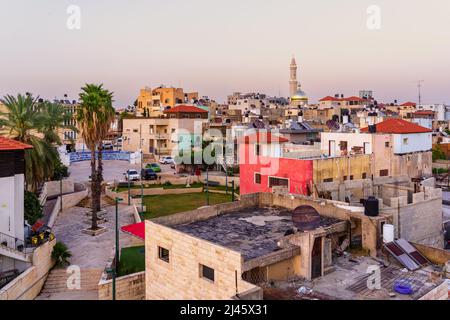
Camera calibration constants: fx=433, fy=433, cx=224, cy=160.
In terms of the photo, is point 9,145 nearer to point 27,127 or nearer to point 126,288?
point 27,127

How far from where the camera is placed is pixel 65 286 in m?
22.1

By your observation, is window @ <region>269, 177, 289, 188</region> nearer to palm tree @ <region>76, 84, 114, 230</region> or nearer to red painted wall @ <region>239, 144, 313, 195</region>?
red painted wall @ <region>239, 144, 313, 195</region>

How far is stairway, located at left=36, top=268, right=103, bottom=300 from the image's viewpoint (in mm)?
21047

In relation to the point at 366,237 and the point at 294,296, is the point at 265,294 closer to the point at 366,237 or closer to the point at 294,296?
the point at 294,296

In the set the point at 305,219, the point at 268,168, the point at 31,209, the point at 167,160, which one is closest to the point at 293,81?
the point at 167,160

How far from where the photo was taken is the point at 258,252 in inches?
625

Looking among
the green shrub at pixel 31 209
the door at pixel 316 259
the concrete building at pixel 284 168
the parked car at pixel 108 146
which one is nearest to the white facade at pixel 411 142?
the concrete building at pixel 284 168

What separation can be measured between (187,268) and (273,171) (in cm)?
1830

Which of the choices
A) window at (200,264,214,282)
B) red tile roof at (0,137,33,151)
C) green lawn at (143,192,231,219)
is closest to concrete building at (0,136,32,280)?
red tile roof at (0,137,33,151)

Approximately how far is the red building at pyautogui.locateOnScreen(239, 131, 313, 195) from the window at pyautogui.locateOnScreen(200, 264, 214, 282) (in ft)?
52.0
